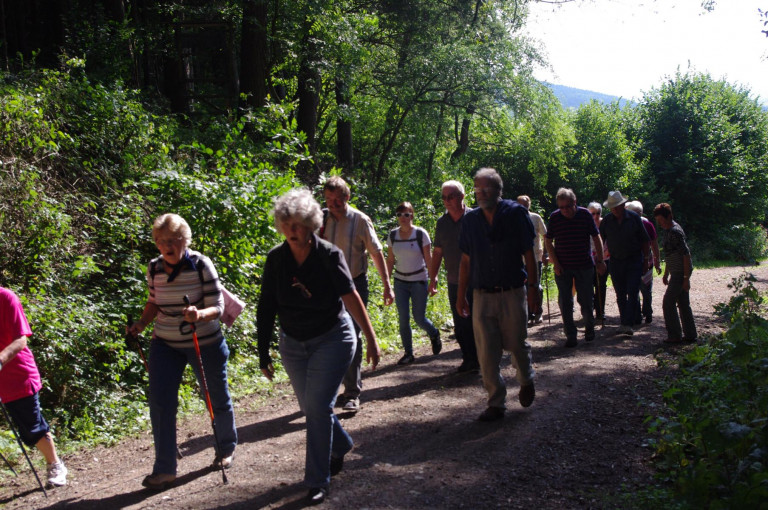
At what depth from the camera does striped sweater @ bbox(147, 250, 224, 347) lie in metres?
5.11

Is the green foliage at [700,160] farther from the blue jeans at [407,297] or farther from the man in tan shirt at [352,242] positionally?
the man in tan shirt at [352,242]

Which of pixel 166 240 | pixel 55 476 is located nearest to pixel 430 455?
pixel 166 240

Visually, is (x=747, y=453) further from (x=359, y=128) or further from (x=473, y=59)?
(x=359, y=128)

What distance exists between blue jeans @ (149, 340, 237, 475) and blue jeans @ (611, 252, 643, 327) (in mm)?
7137

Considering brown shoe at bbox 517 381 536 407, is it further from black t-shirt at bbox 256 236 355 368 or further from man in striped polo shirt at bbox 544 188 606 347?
man in striped polo shirt at bbox 544 188 606 347

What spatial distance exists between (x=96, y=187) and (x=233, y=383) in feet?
11.9

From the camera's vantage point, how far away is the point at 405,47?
19.8 meters

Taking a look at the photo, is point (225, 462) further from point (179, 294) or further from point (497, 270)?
point (497, 270)

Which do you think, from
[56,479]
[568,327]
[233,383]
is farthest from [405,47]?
[56,479]

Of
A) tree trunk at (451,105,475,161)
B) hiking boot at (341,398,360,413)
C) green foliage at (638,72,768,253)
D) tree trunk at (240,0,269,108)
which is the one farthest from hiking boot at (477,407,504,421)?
green foliage at (638,72,768,253)

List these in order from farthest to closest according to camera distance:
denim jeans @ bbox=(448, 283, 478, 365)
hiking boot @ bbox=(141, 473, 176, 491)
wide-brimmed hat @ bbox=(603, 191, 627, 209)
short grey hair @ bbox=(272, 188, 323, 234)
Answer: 1. wide-brimmed hat @ bbox=(603, 191, 627, 209)
2. denim jeans @ bbox=(448, 283, 478, 365)
3. hiking boot @ bbox=(141, 473, 176, 491)
4. short grey hair @ bbox=(272, 188, 323, 234)

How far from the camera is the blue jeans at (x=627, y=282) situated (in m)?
10.5

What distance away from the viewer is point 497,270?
6.06m

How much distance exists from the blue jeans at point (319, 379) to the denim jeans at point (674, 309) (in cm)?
661
